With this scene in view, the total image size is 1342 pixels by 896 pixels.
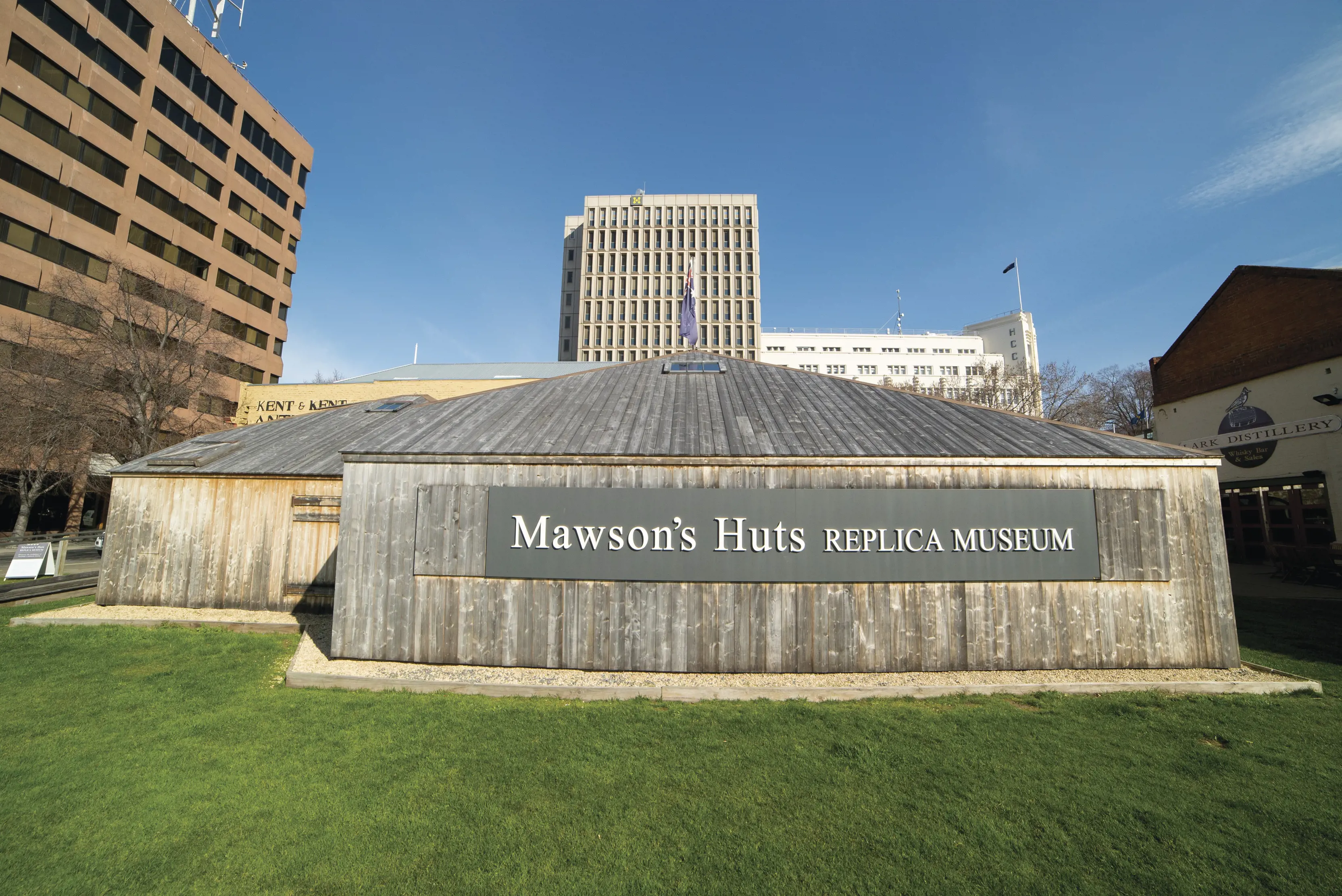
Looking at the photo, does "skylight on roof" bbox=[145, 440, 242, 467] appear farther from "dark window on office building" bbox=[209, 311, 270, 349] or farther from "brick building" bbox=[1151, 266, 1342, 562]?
"brick building" bbox=[1151, 266, 1342, 562]

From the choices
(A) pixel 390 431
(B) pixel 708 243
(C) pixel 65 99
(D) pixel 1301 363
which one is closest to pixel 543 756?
(A) pixel 390 431

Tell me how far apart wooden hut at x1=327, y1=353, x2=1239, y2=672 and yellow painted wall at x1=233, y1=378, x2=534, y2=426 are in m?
26.3

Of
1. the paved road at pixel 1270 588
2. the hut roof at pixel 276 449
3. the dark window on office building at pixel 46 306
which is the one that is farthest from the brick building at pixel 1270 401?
the dark window on office building at pixel 46 306

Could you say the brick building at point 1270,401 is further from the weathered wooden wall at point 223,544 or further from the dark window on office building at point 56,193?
the dark window on office building at point 56,193

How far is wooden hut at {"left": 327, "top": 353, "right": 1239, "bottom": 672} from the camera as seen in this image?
996 cm

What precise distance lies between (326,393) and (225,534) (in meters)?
27.5

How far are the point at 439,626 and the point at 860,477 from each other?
8140 mm

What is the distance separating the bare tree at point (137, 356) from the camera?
1106 inches

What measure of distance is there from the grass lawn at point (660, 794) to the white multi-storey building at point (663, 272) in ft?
261

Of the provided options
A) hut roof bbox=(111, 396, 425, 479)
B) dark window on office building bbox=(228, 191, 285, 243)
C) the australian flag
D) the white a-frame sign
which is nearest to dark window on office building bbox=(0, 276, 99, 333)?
dark window on office building bbox=(228, 191, 285, 243)

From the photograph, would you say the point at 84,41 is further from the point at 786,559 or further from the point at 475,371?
the point at 786,559

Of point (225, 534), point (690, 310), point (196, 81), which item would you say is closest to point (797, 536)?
point (690, 310)

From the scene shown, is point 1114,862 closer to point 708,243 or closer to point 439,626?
point 439,626

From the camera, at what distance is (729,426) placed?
465 inches
